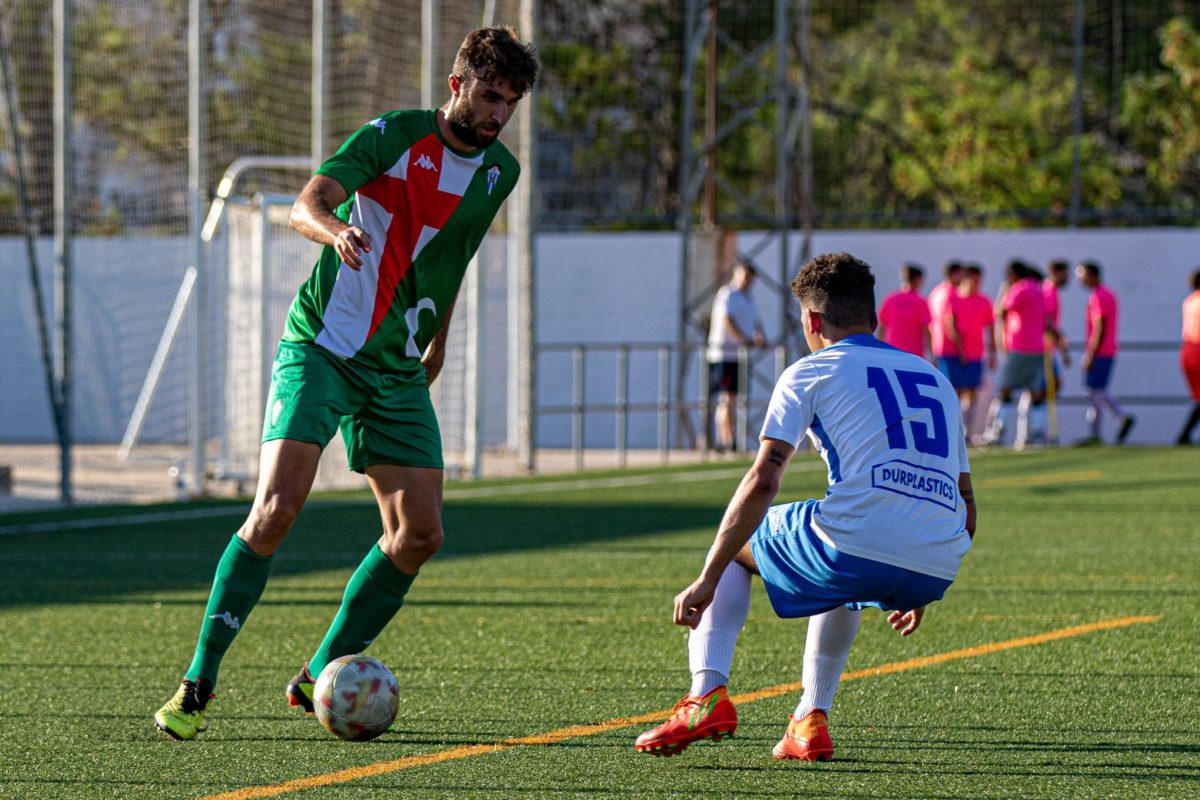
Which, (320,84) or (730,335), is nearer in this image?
(320,84)

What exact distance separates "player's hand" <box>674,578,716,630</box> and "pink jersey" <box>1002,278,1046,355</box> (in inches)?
639

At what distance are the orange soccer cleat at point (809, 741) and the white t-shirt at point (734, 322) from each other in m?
14.3

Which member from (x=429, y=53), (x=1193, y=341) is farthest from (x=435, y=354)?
(x=1193, y=341)

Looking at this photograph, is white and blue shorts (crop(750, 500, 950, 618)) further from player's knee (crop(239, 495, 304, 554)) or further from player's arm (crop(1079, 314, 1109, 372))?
player's arm (crop(1079, 314, 1109, 372))

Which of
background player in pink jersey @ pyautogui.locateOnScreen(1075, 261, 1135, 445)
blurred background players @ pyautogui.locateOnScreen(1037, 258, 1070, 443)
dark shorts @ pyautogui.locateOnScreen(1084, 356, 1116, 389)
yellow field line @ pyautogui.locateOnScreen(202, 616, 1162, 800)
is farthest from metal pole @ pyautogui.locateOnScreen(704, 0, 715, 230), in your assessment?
yellow field line @ pyautogui.locateOnScreen(202, 616, 1162, 800)

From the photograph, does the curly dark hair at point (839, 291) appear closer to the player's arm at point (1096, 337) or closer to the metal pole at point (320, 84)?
the metal pole at point (320, 84)

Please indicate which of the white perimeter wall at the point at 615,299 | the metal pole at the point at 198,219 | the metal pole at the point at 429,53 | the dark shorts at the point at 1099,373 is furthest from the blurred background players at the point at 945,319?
the metal pole at the point at 198,219

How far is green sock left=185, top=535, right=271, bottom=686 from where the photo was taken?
4984mm

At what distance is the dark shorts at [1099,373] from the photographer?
20812 mm

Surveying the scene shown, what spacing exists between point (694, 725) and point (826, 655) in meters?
0.47

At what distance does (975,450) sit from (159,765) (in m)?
16.5

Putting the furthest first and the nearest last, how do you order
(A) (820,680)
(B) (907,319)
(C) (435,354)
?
(B) (907,319)
(C) (435,354)
(A) (820,680)

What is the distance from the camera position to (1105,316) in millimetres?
20531

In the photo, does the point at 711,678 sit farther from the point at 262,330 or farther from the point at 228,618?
the point at 262,330
